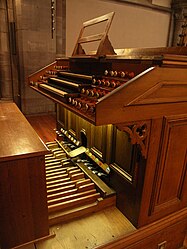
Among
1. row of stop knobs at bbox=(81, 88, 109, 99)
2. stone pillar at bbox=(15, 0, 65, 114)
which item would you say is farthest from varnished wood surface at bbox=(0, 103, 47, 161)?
stone pillar at bbox=(15, 0, 65, 114)

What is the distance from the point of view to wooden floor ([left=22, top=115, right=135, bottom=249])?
134cm

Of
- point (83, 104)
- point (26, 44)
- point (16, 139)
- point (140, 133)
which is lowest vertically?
point (16, 139)

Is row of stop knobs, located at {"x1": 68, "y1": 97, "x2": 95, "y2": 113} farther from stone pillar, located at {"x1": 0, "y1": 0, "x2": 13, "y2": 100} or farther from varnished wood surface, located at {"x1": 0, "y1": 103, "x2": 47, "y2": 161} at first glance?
stone pillar, located at {"x1": 0, "y1": 0, "x2": 13, "y2": 100}

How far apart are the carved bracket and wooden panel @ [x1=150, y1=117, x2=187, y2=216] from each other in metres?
0.14

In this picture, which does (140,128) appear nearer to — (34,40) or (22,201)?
(22,201)

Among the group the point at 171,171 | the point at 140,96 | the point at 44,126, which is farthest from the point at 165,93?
the point at 44,126

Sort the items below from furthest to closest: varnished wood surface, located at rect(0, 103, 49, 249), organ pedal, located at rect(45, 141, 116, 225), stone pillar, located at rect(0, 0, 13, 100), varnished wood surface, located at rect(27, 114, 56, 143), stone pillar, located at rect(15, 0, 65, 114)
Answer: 1. stone pillar, located at rect(0, 0, 13, 100)
2. stone pillar, located at rect(15, 0, 65, 114)
3. varnished wood surface, located at rect(27, 114, 56, 143)
4. organ pedal, located at rect(45, 141, 116, 225)
5. varnished wood surface, located at rect(0, 103, 49, 249)

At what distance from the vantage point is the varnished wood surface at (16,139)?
113cm

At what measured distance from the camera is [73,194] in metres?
1.71

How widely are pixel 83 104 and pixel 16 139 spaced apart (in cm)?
50

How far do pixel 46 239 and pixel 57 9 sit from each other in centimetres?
486

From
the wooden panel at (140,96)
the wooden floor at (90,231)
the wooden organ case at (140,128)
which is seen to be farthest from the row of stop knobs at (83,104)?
the wooden floor at (90,231)

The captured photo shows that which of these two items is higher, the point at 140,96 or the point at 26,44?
the point at 26,44

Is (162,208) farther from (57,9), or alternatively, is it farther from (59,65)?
(57,9)
